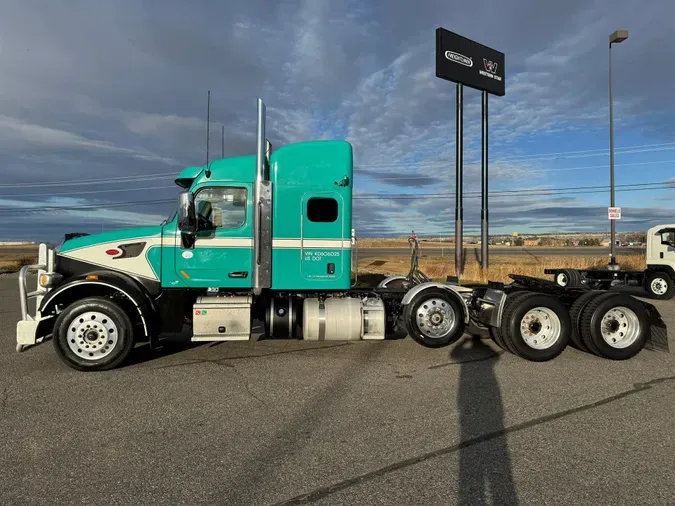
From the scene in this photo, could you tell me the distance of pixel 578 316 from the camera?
6.94 m

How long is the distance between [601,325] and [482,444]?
3858mm

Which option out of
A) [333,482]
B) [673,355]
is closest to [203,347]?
[333,482]

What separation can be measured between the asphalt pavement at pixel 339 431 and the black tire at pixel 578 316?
0.90 feet

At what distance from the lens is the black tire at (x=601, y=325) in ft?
22.1

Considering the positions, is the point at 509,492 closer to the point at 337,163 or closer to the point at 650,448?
the point at 650,448

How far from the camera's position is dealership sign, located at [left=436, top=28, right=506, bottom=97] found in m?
20.1

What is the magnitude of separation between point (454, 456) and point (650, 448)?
1672 millimetres

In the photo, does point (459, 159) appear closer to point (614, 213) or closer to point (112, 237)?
point (614, 213)

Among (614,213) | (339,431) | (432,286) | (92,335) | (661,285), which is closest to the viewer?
(339,431)

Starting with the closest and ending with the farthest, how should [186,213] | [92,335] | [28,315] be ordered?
1. [92,335]
2. [28,315]
3. [186,213]

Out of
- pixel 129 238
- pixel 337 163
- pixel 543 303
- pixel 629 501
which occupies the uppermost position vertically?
pixel 337 163

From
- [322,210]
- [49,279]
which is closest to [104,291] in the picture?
[49,279]

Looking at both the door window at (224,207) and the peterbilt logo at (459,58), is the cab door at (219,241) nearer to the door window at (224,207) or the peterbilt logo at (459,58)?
the door window at (224,207)

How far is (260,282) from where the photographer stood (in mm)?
6996
